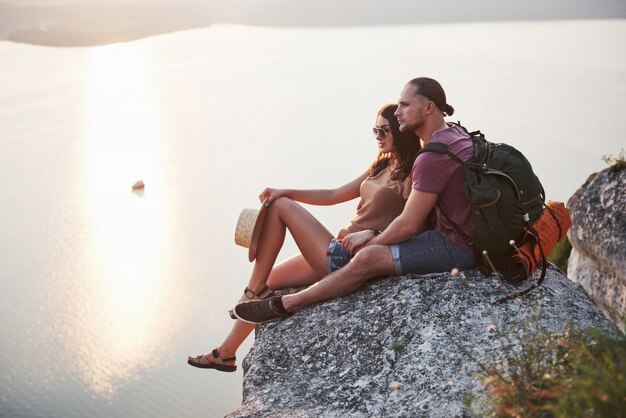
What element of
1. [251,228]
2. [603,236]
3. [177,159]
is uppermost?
[177,159]

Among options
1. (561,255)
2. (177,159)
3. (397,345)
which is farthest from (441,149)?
(177,159)

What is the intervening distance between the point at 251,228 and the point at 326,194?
2.15 ft

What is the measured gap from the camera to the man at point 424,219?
3965mm

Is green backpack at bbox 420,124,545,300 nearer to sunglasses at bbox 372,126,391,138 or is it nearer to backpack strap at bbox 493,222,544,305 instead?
backpack strap at bbox 493,222,544,305

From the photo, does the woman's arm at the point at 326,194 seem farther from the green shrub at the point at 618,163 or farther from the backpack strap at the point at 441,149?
the green shrub at the point at 618,163

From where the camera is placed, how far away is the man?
396 cm

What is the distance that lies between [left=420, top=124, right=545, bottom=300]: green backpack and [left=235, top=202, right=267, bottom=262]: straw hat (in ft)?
4.55

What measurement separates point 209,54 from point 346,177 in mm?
27822

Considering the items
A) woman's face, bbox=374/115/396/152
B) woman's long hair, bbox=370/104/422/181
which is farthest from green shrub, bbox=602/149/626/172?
woman's face, bbox=374/115/396/152

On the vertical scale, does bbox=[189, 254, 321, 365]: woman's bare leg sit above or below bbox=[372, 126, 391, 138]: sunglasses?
below

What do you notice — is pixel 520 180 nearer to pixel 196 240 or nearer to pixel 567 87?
pixel 196 240

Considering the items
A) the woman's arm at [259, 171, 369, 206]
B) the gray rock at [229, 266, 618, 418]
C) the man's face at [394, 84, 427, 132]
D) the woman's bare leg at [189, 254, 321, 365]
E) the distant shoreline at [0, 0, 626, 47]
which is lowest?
the gray rock at [229, 266, 618, 418]

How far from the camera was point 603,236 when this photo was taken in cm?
686

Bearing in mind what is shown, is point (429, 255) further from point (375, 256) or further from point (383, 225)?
point (383, 225)
